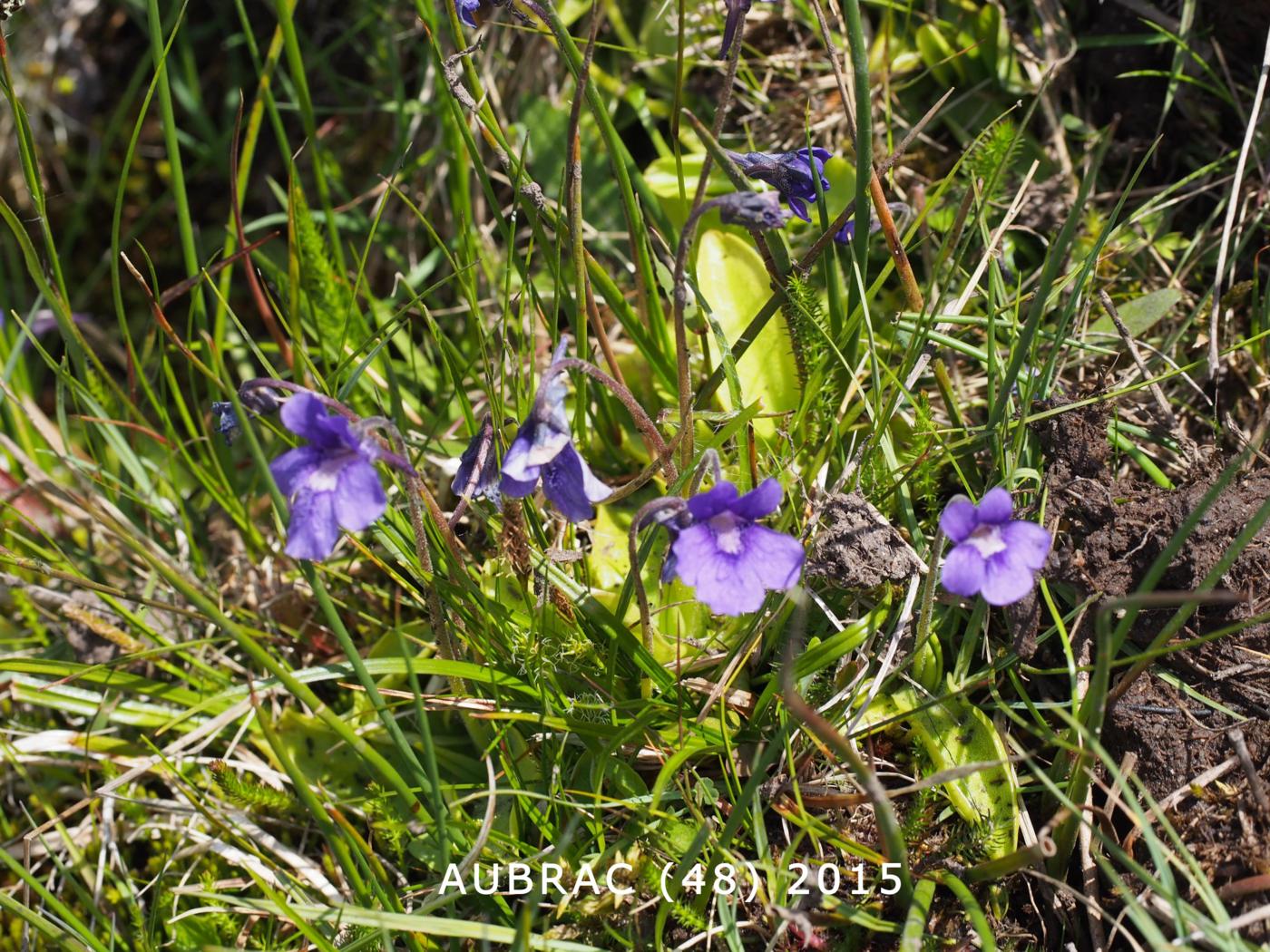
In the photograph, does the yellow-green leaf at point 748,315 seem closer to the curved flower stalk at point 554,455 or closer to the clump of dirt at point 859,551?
the clump of dirt at point 859,551

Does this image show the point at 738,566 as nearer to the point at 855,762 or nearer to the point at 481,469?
the point at 855,762

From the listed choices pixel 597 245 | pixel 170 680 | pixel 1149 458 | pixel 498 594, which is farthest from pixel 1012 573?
pixel 170 680

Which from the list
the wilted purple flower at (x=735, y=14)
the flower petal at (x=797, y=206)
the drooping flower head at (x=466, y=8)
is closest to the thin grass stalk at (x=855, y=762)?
the flower petal at (x=797, y=206)

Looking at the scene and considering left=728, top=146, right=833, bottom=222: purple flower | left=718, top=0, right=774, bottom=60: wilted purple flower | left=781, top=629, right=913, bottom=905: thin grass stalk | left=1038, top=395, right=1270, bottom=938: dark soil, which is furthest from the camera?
left=728, top=146, right=833, bottom=222: purple flower

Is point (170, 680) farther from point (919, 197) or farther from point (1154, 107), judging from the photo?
point (1154, 107)

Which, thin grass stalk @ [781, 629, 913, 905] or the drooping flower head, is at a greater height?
the drooping flower head

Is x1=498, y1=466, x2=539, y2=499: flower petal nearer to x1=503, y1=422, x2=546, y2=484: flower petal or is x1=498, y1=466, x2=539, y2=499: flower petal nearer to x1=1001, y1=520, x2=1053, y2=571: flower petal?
x1=503, y1=422, x2=546, y2=484: flower petal

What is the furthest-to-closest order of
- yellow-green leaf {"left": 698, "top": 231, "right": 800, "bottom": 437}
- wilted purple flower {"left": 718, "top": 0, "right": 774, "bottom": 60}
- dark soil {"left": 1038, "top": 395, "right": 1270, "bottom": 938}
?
yellow-green leaf {"left": 698, "top": 231, "right": 800, "bottom": 437}, wilted purple flower {"left": 718, "top": 0, "right": 774, "bottom": 60}, dark soil {"left": 1038, "top": 395, "right": 1270, "bottom": 938}

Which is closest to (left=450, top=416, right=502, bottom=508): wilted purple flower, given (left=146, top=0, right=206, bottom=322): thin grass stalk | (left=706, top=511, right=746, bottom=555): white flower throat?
(left=706, top=511, right=746, bottom=555): white flower throat
